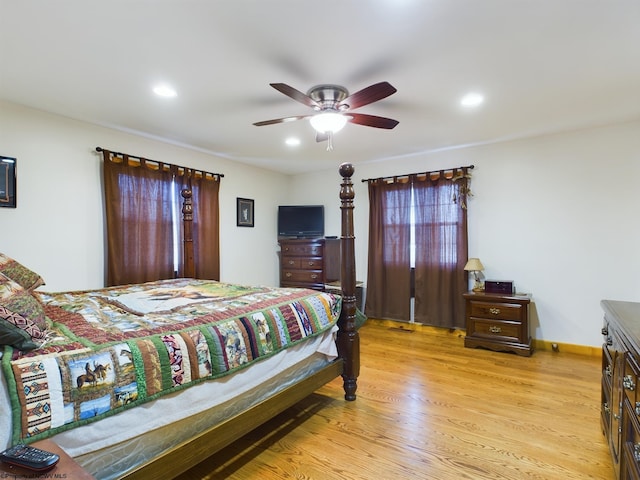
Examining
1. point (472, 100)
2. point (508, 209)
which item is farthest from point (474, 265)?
point (472, 100)

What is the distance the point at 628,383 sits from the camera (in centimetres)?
136

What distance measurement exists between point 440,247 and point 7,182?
172 inches

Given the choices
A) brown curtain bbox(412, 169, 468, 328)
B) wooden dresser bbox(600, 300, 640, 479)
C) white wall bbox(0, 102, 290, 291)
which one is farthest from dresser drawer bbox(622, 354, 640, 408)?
white wall bbox(0, 102, 290, 291)

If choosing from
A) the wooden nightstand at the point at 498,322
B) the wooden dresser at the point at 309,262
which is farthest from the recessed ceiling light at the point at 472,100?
the wooden dresser at the point at 309,262

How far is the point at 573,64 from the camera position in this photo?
2152mm

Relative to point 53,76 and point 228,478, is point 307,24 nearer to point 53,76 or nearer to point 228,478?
point 53,76

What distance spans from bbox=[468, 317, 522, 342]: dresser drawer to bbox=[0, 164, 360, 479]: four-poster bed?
1969 mm

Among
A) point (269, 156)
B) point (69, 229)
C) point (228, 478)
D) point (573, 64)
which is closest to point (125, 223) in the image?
point (69, 229)

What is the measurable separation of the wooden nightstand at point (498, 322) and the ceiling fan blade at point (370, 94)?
255 cm

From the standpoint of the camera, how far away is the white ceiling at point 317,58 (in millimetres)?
1666

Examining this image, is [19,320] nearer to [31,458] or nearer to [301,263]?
[31,458]

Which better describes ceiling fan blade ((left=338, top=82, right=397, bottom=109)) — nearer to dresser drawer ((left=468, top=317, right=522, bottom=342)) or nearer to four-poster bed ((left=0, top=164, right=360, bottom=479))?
four-poster bed ((left=0, top=164, right=360, bottom=479))

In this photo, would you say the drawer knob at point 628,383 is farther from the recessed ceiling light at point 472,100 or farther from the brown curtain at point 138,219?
the brown curtain at point 138,219

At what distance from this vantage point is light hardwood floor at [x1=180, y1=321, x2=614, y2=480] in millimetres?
1768
